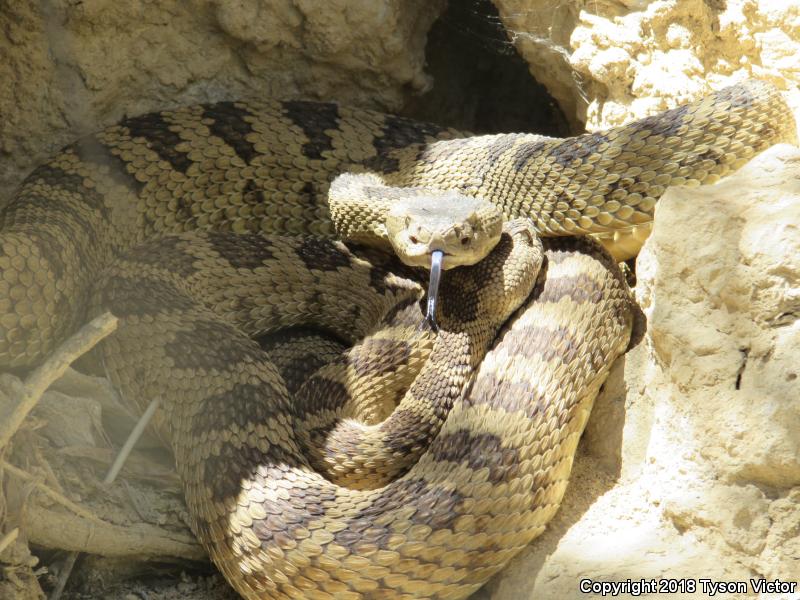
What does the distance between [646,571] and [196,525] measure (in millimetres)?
1824

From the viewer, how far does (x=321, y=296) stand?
190 inches

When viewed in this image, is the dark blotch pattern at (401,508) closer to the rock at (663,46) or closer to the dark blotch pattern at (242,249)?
the dark blotch pattern at (242,249)

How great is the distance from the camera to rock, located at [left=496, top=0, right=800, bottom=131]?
473 cm

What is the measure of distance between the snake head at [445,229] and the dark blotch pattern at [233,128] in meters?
1.20

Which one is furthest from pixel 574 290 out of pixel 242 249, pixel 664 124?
pixel 242 249

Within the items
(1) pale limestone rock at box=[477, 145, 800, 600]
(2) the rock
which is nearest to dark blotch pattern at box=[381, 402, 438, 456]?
(1) pale limestone rock at box=[477, 145, 800, 600]

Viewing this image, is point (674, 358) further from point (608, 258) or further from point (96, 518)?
point (96, 518)

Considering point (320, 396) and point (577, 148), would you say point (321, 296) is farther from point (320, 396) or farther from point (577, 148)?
point (577, 148)

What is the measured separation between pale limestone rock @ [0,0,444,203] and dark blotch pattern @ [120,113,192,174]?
0.26 m

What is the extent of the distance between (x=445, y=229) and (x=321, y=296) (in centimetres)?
103

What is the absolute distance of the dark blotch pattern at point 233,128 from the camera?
202 inches

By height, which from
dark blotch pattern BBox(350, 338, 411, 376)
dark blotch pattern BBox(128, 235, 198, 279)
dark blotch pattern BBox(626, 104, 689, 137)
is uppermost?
dark blotch pattern BBox(626, 104, 689, 137)

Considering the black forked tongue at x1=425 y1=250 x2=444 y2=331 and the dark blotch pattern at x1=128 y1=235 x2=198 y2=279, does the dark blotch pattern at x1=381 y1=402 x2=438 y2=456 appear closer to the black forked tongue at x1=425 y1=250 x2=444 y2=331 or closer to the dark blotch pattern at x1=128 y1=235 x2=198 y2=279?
the black forked tongue at x1=425 y1=250 x2=444 y2=331

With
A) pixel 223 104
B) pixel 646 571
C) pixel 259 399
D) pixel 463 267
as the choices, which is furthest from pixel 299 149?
pixel 646 571
